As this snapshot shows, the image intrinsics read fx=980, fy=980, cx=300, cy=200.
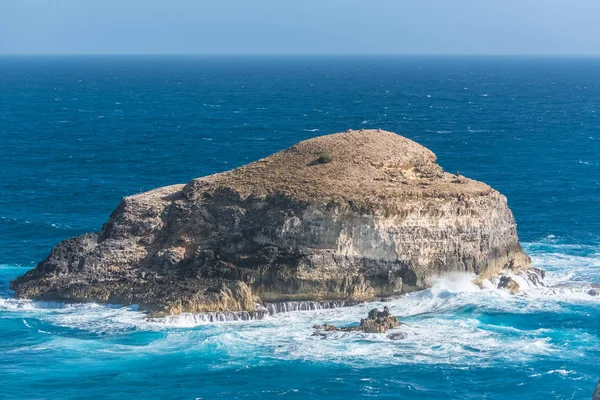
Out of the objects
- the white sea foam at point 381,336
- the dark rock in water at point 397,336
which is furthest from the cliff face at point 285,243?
the dark rock in water at point 397,336

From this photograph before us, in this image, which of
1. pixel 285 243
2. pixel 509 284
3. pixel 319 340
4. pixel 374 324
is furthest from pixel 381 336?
pixel 509 284

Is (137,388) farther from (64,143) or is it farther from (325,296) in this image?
(64,143)

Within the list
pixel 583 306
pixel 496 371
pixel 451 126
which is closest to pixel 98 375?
pixel 496 371

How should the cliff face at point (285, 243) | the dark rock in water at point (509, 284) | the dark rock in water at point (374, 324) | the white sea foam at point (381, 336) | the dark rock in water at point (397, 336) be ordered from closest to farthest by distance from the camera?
the white sea foam at point (381, 336) < the dark rock in water at point (397, 336) < the dark rock in water at point (374, 324) < the cliff face at point (285, 243) < the dark rock in water at point (509, 284)

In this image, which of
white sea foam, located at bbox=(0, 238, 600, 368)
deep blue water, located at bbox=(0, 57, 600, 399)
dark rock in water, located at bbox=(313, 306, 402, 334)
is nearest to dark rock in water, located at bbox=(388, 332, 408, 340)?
white sea foam, located at bbox=(0, 238, 600, 368)

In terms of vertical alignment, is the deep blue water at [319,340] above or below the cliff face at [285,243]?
below

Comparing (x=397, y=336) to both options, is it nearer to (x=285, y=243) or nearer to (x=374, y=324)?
(x=374, y=324)

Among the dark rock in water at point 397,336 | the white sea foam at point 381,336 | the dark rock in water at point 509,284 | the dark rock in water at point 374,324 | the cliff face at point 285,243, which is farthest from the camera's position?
the dark rock in water at point 509,284

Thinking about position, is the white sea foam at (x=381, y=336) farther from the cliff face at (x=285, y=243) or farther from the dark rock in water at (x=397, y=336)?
the cliff face at (x=285, y=243)
